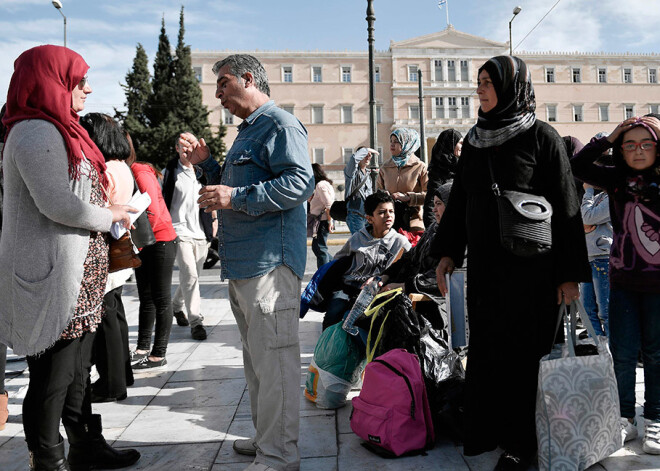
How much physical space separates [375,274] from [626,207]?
1819 mm

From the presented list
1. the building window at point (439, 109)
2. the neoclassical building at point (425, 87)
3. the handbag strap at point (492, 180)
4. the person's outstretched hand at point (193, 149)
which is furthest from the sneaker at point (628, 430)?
the building window at point (439, 109)

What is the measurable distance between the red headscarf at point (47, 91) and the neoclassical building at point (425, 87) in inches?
1875

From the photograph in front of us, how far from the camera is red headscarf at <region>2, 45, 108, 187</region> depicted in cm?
248

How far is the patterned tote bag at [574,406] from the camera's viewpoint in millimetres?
2604

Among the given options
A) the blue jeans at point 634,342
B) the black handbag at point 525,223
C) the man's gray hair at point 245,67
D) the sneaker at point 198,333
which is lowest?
the sneaker at point 198,333

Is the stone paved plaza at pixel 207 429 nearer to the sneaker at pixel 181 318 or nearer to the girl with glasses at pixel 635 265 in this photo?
the girl with glasses at pixel 635 265

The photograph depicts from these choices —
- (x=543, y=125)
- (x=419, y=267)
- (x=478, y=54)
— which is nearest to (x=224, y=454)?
(x=419, y=267)

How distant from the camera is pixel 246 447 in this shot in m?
3.15

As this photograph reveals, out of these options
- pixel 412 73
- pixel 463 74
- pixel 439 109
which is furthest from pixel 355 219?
pixel 463 74

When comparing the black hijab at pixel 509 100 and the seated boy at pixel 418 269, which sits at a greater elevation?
the black hijab at pixel 509 100

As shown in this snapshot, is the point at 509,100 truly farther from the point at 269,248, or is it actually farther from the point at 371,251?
the point at 371,251

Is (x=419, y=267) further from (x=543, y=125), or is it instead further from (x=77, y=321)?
(x=77, y=321)

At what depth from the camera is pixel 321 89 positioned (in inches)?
2042

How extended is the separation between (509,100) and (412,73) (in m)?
52.3
